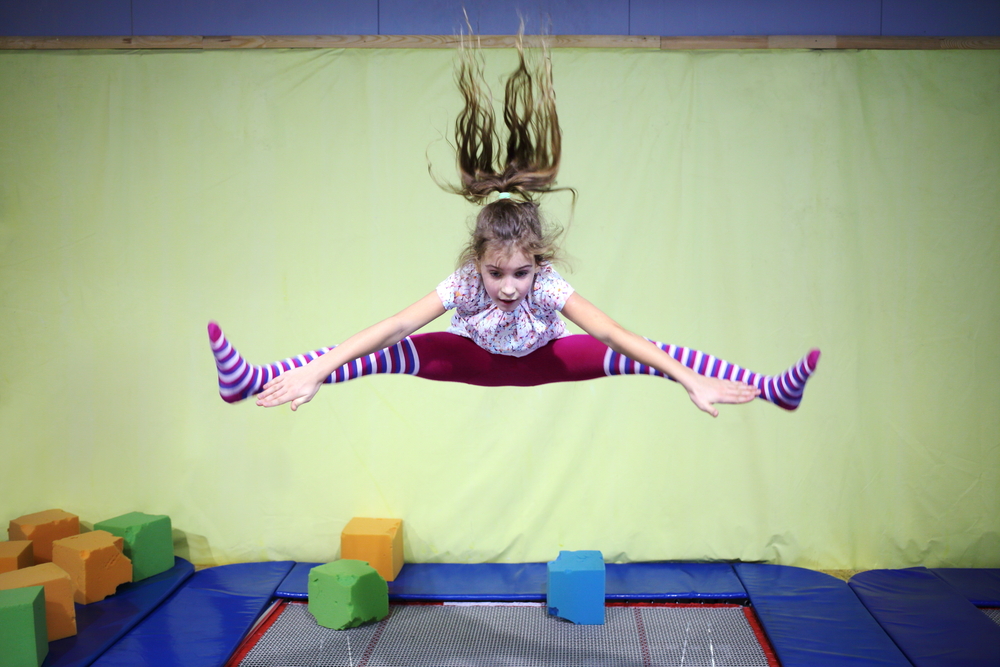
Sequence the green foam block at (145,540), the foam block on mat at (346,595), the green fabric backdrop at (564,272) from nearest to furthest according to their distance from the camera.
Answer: the foam block on mat at (346,595) < the green foam block at (145,540) < the green fabric backdrop at (564,272)

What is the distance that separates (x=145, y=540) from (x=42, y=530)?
523mm

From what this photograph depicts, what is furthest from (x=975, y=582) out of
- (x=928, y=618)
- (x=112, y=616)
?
(x=112, y=616)

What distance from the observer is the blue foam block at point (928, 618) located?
3.15 metres

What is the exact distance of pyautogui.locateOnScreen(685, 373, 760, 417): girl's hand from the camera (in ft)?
7.09

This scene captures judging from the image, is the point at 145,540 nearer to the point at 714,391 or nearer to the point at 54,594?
the point at 54,594

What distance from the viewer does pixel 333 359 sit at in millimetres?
2256

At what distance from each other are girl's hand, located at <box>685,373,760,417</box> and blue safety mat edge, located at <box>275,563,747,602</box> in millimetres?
1913

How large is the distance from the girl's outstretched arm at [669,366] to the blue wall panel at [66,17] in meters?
3.29

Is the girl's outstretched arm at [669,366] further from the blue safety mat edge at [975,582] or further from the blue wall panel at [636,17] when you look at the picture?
the blue safety mat edge at [975,582]

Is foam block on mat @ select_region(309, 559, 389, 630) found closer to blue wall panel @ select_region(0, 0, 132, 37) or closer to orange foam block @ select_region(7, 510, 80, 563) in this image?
orange foam block @ select_region(7, 510, 80, 563)

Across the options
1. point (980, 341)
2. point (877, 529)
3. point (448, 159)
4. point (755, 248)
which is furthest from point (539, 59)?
point (877, 529)

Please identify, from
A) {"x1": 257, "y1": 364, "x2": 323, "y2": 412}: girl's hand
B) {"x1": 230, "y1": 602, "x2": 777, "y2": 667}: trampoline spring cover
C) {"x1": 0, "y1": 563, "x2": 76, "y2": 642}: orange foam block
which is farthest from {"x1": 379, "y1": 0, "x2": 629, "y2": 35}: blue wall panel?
{"x1": 0, "y1": 563, "x2": 76, "y2": 642}: orange foam block

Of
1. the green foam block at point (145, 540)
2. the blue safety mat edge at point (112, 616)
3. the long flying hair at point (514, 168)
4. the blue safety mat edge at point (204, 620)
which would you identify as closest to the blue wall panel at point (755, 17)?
the long flying hair at point (514, 168)

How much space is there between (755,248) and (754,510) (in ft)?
4.46
